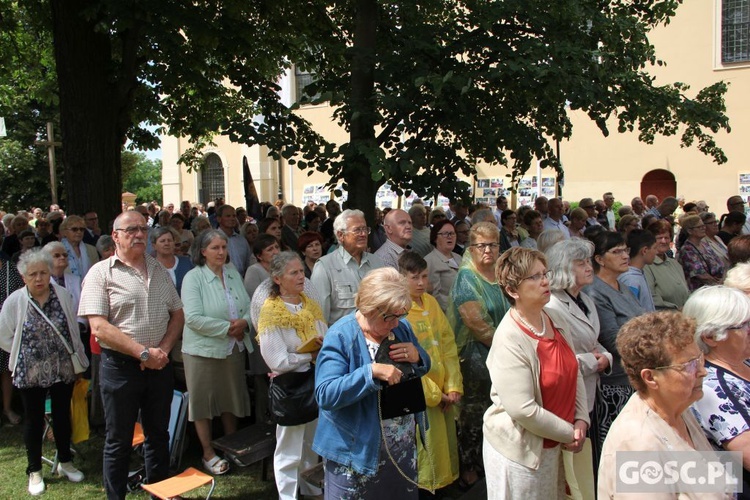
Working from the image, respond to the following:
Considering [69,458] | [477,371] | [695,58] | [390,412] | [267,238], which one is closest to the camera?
[390,412]

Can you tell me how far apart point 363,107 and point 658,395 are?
4.61 metres

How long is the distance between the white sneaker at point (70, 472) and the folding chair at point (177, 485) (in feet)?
3.32

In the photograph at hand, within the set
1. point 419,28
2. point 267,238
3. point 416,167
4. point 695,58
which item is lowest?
point 267,238

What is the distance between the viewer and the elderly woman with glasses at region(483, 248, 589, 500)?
112 inches

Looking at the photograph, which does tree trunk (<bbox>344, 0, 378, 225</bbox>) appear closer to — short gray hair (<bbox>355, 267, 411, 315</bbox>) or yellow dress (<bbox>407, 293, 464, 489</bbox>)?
yellow dress (<bbox>407, 293, 464, 489</bbox>)

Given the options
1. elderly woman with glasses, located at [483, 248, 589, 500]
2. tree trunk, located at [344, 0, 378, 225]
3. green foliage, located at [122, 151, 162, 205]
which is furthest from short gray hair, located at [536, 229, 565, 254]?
green foliage, located at [122, 151, 162, 205]

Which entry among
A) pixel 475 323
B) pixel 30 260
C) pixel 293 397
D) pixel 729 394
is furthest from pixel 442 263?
pixel 30 260

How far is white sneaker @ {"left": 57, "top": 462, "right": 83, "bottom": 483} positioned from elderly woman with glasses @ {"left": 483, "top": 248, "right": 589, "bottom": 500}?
317cm

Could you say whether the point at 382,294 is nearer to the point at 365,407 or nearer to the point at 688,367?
the point at 365,407

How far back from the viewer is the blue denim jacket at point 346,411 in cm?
286

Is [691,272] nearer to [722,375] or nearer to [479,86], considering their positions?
[479,86]

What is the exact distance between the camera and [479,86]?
664cm

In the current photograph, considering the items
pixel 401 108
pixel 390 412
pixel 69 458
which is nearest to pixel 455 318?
pixel 390 412

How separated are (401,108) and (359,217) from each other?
1718 millimetres
